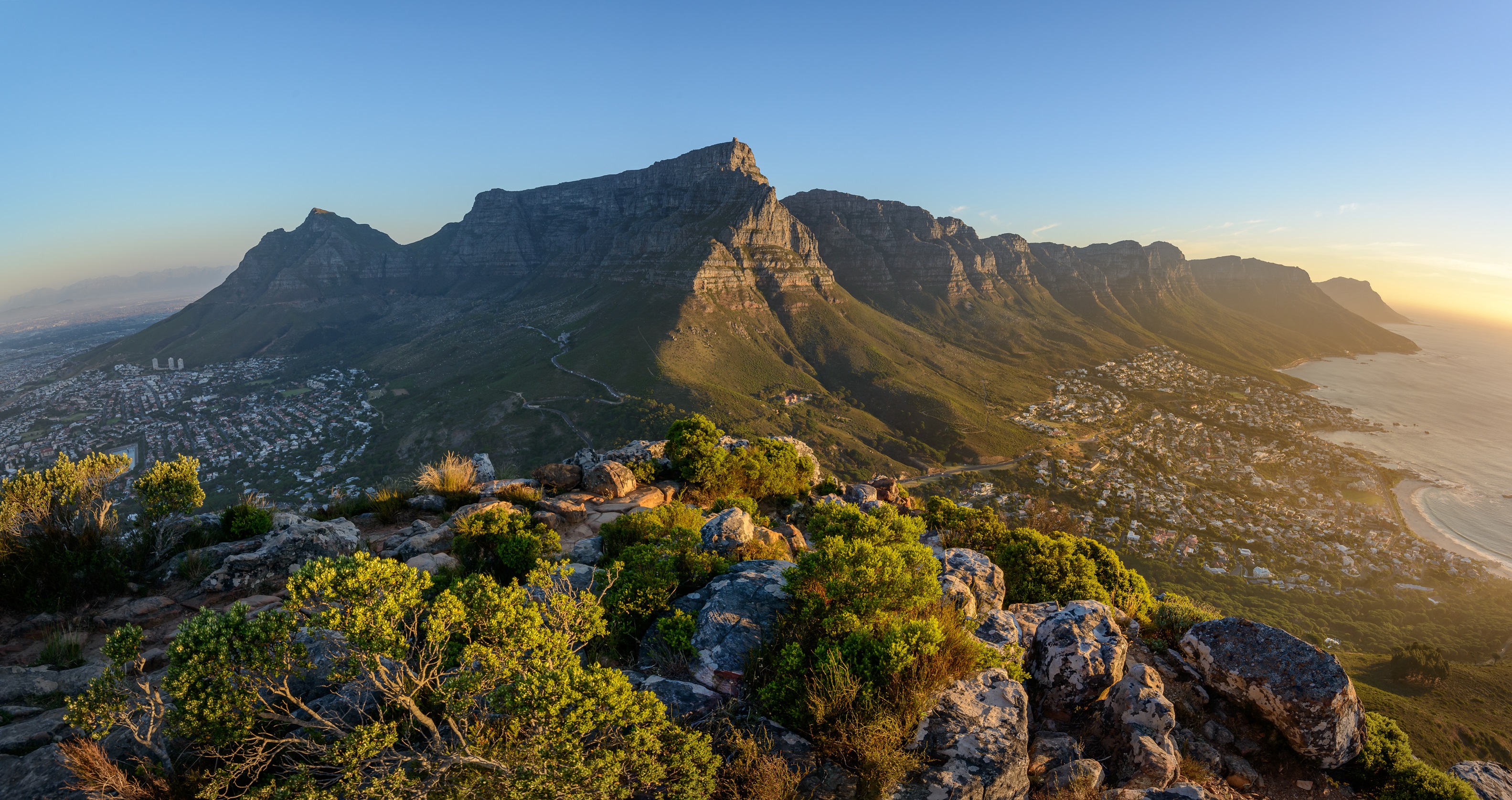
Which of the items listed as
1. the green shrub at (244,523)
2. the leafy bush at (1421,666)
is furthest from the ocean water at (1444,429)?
the green shrub at (244,523)

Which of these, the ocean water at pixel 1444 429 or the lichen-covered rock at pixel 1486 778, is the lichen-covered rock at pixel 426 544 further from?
the ocean water at pixel 1444 429

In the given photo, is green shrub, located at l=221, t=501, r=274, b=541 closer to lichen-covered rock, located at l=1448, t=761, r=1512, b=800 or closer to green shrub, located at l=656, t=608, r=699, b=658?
green shrub, located at l=656, t=608, r=699, b=658

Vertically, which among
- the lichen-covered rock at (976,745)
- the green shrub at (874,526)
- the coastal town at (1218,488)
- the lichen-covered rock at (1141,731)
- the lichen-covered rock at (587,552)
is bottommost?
the coastal town at (1218,488)

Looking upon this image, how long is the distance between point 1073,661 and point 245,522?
65.5 ft

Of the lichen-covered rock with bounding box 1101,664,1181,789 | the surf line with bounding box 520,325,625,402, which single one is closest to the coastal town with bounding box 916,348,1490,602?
the lichen-covered rock with bounding box 1101,664,1181,789

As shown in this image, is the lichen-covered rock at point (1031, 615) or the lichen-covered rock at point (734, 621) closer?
the lichen-covered rock at point (734, 621)

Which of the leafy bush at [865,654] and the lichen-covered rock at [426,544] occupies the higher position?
the leafy bush at [865,654]

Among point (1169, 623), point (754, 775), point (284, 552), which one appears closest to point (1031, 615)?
point (1169, 623)

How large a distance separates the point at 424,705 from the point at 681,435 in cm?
1469

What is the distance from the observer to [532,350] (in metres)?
101

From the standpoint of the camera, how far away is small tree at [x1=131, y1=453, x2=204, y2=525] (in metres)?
11.8

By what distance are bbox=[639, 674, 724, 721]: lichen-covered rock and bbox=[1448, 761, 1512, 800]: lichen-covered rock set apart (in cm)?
1349

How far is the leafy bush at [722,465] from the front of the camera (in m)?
19.9

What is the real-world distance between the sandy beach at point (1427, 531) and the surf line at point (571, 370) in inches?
4430
